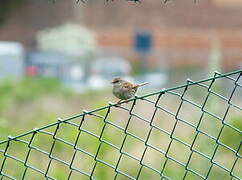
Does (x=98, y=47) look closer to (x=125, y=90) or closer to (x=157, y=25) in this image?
(x=157, y=25)

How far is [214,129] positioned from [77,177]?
1.93ft

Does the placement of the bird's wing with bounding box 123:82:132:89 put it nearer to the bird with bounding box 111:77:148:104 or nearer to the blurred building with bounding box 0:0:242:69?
the bird with bounding box 111:77:148:104

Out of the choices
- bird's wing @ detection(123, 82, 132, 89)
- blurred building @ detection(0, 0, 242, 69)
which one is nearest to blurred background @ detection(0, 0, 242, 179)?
blurred building @ detection(0, 0, 242, 69)

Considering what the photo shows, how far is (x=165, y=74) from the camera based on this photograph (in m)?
8.79

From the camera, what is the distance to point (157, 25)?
12.8 metres

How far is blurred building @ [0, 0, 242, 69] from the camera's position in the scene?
1123 cm

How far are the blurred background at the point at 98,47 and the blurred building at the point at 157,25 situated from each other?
14 mm

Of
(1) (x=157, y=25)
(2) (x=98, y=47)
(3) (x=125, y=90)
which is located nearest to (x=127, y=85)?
(3) (x=125, y=90)

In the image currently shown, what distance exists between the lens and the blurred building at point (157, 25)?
36.9 ft

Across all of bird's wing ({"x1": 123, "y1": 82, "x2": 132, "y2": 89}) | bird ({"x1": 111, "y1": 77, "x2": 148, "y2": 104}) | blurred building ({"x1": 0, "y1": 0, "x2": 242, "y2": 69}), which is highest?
bird's wing ({"x1": 123, "y1": 82, "x2": 132, "y2": 89})

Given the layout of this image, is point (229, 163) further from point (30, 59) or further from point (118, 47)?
point (118, 47)

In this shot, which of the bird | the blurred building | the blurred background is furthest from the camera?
the blurred building

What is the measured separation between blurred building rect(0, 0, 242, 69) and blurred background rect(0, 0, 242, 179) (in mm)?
14

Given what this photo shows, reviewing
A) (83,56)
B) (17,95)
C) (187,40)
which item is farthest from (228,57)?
(17,95)
